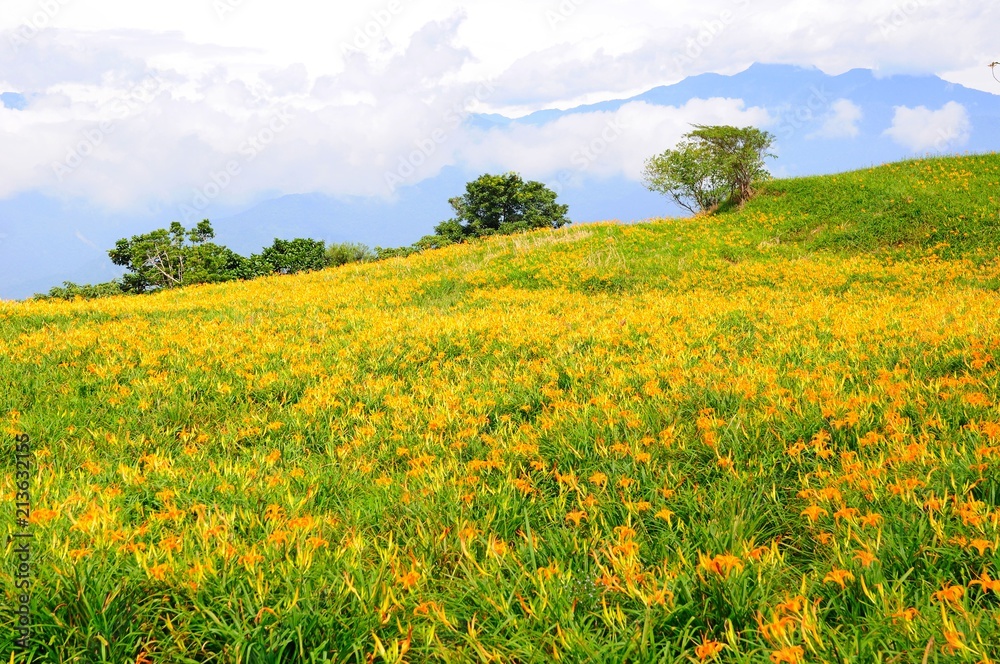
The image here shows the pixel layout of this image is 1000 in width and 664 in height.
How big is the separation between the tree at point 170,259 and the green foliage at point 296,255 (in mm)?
6724

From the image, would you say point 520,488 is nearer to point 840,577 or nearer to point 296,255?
point 840,577

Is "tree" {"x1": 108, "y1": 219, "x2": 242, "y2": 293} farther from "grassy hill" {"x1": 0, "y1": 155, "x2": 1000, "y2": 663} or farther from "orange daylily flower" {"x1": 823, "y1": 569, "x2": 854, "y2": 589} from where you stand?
"orange daylily flower" {"x1": 823, "y1": 569, "x2": 854, "y2": 589}

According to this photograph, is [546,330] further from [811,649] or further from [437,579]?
[811,649]

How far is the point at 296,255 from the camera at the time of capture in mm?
53594

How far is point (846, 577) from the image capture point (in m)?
2.45

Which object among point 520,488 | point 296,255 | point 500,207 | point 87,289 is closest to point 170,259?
point 87,289

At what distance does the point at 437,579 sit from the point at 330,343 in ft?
20.6

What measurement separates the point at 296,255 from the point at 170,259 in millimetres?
18738

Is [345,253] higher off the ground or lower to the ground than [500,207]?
lower

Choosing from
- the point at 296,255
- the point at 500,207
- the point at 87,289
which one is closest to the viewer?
the point at 296,255

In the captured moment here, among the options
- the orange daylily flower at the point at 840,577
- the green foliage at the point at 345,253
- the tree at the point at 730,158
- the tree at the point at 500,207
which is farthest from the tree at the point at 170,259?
the orange daylily flower at the point at 840,577

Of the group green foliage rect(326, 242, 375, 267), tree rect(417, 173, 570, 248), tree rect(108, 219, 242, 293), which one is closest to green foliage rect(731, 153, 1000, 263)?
green foliage rect(326, 242, 375, 267)

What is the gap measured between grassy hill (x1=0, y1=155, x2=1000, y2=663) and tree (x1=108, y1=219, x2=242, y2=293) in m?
57.7

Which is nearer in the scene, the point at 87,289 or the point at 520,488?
the point at 520,488
